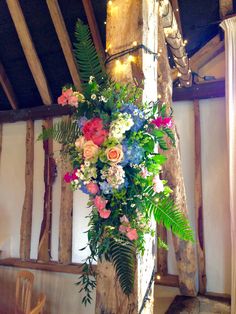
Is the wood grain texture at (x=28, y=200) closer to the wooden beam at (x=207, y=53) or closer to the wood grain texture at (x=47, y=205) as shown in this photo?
the wood grain texture at (x=47, y=205)

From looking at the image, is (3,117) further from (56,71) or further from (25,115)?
(56,71)

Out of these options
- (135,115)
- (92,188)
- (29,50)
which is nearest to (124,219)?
(92,188)

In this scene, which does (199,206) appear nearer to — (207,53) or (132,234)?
(207,53)

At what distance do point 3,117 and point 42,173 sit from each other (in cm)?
115

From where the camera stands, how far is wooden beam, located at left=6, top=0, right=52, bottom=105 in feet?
11.8

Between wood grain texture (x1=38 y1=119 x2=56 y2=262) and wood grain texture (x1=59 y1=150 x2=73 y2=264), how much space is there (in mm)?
245

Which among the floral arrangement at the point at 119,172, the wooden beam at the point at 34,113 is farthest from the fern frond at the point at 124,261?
the wooden beam at the point at 34,113

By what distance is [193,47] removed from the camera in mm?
3615

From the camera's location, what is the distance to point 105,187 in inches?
43.8

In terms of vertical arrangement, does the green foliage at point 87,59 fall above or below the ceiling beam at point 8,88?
below

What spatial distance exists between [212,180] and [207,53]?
60.4 inches

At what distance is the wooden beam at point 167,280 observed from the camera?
3500 mm

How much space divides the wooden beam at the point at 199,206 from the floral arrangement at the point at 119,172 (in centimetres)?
243

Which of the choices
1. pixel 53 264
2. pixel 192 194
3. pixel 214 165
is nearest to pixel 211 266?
pixel 192 194
